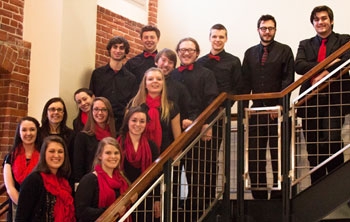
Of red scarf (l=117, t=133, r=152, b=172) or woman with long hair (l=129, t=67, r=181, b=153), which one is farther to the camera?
woman with long hair (l=129, t=67, r=181, b=153)

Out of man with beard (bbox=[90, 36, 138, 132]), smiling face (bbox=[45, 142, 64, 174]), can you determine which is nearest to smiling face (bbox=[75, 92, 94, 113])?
man with beard (bbox=[90, 36, 138, 132])

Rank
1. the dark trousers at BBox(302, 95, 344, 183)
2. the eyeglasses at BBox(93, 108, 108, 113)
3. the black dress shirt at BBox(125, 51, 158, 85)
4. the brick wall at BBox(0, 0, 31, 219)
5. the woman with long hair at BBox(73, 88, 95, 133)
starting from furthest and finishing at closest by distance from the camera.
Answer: the brick wall at BBox(0, 0, 31, 219)
the black dress shirt at BBox(125, 51, 158, 85)
the woman with long hair at BBox(73, 88, 95, 133)
the eyeglasses at BBox(93, 108, 108, 113)
the dark trousers at BBox(302, 95, 344, 183)

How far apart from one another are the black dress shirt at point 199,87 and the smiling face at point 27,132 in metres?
1.33

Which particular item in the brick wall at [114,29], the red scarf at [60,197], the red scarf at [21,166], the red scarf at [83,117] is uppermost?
the brick wall at [114,29]

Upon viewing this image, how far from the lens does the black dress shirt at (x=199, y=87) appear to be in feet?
17.6

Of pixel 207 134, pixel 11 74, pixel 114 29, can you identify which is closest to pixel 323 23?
pixel 207 134

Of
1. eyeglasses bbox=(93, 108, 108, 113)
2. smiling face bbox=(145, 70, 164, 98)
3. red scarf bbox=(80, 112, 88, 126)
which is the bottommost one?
red scarf bbox=(80, 112, 88, 126)

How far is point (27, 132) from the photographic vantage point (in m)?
5.01

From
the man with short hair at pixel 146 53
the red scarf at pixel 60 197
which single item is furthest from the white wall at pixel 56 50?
the red scarf at pixel 60 197

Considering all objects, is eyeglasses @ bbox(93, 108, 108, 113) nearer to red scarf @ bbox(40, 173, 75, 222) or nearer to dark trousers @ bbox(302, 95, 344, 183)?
red scarf @ bbox(40, 173, 75, 222)

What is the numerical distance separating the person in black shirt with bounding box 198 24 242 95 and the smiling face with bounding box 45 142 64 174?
173cm

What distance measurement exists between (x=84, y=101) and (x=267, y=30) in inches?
69.3

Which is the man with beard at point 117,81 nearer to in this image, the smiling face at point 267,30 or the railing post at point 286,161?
the smiling face at point 267,30

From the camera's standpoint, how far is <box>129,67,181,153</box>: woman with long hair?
16.5 ft
